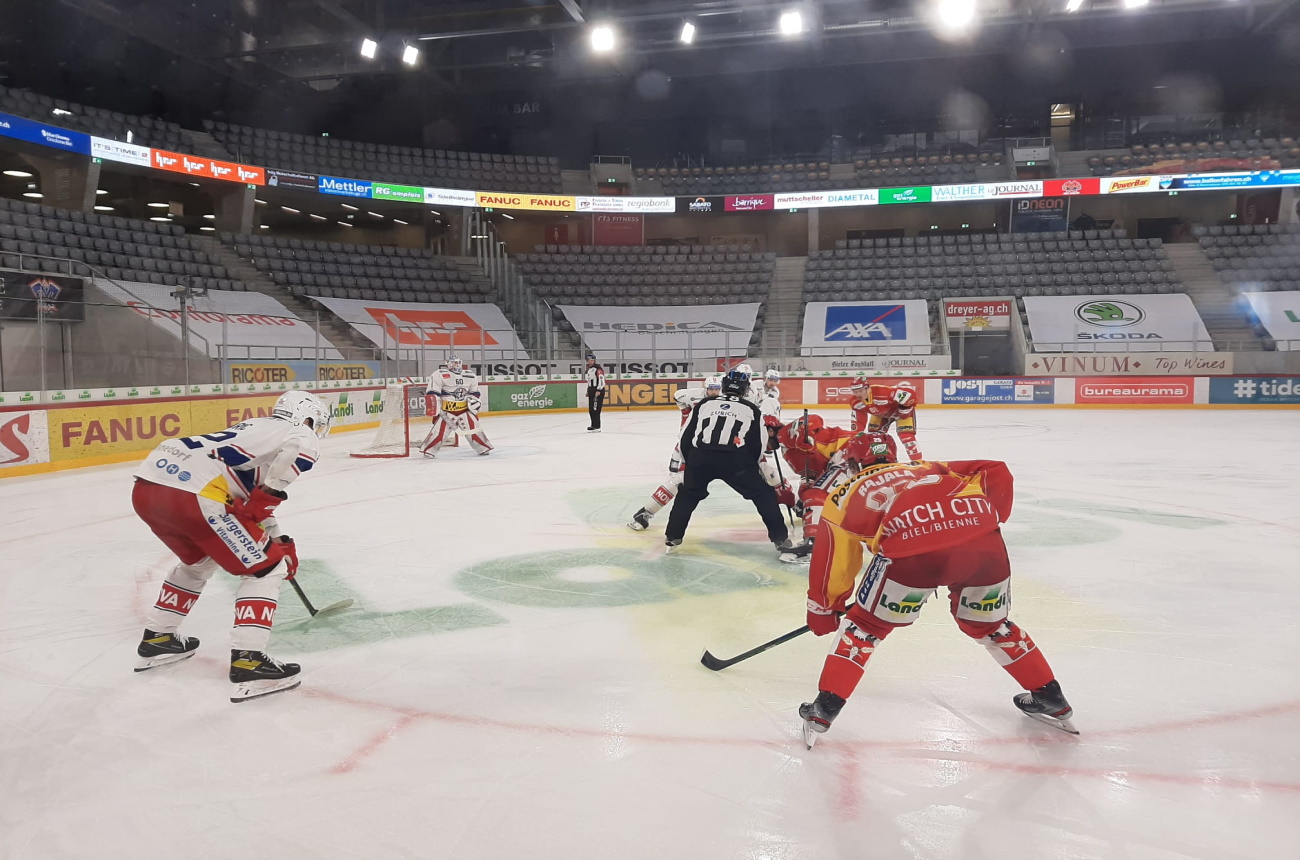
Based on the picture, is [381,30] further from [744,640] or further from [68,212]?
[744,640]

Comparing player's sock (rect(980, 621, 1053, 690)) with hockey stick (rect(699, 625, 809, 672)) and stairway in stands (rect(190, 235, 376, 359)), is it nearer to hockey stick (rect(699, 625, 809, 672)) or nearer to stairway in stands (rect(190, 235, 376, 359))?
hockey stick (rect(699, 625, 809, 672))

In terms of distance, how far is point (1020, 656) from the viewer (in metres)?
3.36

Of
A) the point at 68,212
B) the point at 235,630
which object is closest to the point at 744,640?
the point at 235,630

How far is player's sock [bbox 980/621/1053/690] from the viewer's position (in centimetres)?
335

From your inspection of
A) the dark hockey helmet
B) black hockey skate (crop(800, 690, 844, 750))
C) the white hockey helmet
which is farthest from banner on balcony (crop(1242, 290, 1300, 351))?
the white hockey helmet

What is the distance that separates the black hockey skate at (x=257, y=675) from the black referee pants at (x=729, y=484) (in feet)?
10.2

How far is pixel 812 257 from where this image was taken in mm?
33625

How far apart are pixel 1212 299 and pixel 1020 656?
31.2m

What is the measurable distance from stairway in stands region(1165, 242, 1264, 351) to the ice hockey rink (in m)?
23.4

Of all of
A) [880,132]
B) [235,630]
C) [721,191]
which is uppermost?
[880,132]

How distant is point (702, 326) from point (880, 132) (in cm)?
1371

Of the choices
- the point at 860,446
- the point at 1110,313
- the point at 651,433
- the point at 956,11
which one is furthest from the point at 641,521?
the point at 1110,313

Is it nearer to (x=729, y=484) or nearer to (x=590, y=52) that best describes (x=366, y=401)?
(x=729, y=484)

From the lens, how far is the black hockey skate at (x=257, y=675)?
149 inches
